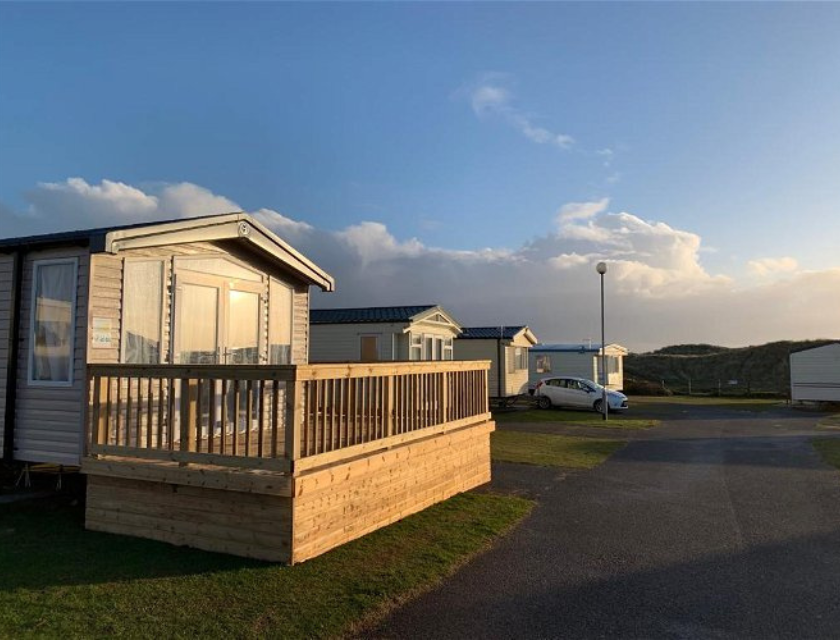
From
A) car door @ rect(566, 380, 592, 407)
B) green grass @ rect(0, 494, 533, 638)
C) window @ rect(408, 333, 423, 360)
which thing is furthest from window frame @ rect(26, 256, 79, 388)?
car door @ rect(566, 380, 592, 407)

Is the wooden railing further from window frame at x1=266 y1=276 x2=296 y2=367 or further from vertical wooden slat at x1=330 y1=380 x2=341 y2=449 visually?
window frame at x1=266 y1=276 x2=296 y2=367

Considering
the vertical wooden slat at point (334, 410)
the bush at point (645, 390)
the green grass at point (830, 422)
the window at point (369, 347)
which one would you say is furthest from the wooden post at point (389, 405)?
the bush at point (645, 390)

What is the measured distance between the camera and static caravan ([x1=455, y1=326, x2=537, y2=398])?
2592cm

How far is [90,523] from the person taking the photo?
21.3ft

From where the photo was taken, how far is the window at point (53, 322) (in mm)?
7320

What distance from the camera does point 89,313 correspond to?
7016 mm

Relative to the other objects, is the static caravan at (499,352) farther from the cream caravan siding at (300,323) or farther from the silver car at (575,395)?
the cream caravan siding at (300,323)

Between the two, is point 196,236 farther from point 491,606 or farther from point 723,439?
point 723,439

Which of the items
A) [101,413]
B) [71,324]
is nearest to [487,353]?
[71,324]

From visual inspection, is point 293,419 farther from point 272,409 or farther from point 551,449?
point 551,449

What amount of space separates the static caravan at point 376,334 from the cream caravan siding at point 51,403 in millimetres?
12123

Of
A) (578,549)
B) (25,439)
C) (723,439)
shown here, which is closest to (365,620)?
(578,549)

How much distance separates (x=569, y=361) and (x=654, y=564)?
1074 inches

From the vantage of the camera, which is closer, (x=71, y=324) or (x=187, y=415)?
(x=187, y=415)
